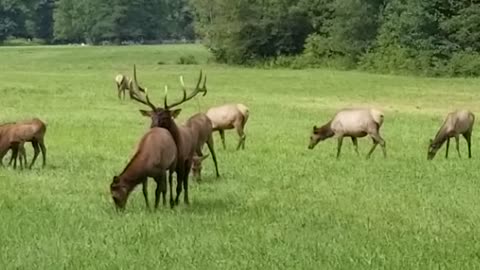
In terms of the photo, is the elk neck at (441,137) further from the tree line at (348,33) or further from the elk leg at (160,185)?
the tree line at (348,33)

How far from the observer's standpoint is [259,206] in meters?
12.6

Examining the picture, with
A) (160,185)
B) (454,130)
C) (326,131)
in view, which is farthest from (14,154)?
(454,130)

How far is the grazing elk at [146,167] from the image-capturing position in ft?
39.3

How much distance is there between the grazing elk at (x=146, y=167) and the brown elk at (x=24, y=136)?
4.57m

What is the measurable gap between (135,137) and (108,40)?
94137 millimetres

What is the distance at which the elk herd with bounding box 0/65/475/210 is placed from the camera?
1206cm

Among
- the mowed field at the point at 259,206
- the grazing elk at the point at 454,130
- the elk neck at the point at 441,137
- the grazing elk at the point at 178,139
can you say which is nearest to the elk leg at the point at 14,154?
the mowed field at the point at 259,206

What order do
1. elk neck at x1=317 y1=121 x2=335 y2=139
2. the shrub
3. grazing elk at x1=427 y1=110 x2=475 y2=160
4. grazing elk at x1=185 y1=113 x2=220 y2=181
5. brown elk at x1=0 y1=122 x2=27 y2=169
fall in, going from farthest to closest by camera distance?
1. the shrub
2. elk neck at x1=317 y1=121 x2=335 y2=139
3. grazing elk at x1=427 y1=110 x2=475 y2=160
4. brown elk at x1=0 y1=122 x2=27 y2=169
5. grazing elk at x1=185 y1=113 x2=220 y2=181

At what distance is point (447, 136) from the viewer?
18.8m

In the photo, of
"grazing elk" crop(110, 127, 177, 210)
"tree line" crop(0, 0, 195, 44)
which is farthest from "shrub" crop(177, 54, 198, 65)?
"grazing elk" crop(110, 127, 177, 210)

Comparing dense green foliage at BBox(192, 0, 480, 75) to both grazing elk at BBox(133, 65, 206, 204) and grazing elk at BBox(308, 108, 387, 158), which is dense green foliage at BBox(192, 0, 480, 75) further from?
grazing elk at BBox(133, 65, 206, 204)

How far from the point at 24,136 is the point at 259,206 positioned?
532 cm

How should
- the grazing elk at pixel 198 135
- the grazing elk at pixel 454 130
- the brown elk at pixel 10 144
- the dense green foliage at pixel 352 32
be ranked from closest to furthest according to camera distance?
the grazing elk at pixel 198 135, the brown elk at pixel 10 144, the grazing elk at pixel 454 130, the dense green foliage at pixel 352 32

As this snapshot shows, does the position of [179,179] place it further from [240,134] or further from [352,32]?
[352,32]
